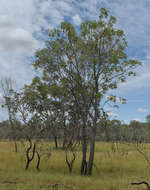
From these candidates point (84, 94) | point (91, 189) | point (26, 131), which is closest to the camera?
point (91, 189)

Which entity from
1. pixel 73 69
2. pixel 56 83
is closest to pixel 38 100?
pixel 56 83

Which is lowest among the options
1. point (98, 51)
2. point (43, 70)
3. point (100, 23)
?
point (43, 70)

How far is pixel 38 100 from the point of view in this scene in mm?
19938

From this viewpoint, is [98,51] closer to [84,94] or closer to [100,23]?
[100,23]

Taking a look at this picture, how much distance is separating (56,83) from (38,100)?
145 inches

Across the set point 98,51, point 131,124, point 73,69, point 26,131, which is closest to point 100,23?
point 98,51

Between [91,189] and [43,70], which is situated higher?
[43,70]

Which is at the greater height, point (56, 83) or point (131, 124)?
point (56, 83)

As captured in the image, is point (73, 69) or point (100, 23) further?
point (73, 69)

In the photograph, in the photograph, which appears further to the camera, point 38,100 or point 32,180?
point 38,100

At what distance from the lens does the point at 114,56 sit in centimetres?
1471

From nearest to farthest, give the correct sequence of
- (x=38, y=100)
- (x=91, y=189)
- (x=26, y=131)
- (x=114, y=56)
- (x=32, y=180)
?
(x=91, y=189)
(x=32, y=180)
(x=114, y=56)
(x=26, y=131)
(x=38, y=100)

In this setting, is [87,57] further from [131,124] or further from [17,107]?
[131,124]

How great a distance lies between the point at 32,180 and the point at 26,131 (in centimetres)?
696
